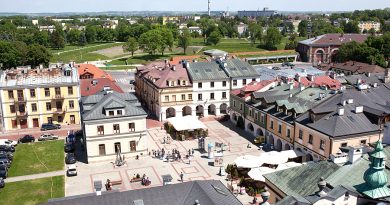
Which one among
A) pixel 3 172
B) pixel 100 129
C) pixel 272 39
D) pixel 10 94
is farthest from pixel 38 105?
pixel 272 39

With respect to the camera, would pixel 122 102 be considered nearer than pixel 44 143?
Yes

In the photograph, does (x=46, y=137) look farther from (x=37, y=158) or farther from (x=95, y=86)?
(x=95, y=86)

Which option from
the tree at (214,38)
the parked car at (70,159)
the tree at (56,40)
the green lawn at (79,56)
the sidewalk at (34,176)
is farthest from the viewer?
the tree at (56,40)

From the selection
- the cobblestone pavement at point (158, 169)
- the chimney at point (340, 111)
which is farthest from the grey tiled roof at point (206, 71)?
the chimney at point (340, 111)

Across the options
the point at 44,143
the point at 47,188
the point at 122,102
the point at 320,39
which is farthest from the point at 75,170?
the point at 320,39

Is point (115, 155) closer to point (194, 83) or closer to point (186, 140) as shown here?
point (186, 140)

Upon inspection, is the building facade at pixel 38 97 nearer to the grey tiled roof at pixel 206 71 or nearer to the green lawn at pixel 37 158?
the green lawn at pixel 37 158
